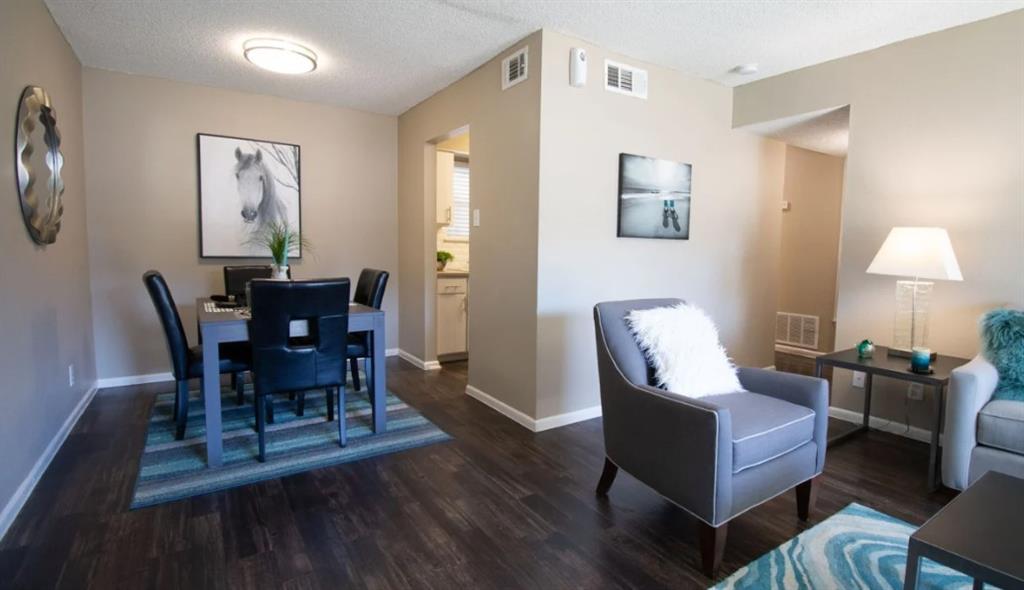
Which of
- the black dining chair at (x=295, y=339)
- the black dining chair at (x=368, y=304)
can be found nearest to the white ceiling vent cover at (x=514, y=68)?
the black dining chair at (x=368, y=304)

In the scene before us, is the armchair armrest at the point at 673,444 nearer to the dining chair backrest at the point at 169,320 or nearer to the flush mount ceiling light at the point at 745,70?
the dining chair backrest at the point at 169,320

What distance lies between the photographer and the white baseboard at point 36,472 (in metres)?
1.95

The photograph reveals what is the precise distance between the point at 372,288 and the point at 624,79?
225 cm

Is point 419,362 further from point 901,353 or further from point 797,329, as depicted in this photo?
point 797,329

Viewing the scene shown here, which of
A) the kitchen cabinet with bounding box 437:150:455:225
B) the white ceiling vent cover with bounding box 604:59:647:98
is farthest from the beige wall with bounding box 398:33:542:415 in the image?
the white ceiling vent cover with bounding box 604:59:647:98

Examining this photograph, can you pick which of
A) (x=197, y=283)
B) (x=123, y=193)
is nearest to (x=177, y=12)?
(x=123, y=193)

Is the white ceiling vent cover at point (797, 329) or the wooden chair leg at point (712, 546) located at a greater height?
the white ceiling vent cover at point (797, 329)

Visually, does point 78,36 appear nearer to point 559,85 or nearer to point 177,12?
point 177,12

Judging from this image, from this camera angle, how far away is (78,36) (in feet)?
10.2

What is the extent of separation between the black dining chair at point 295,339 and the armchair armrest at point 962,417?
9.40 feet

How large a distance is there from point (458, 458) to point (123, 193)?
3.38 meters

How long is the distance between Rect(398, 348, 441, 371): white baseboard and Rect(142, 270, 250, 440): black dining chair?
5.95 ft

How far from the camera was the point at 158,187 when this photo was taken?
3936 mm

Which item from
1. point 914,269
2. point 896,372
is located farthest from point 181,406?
point 914,269
